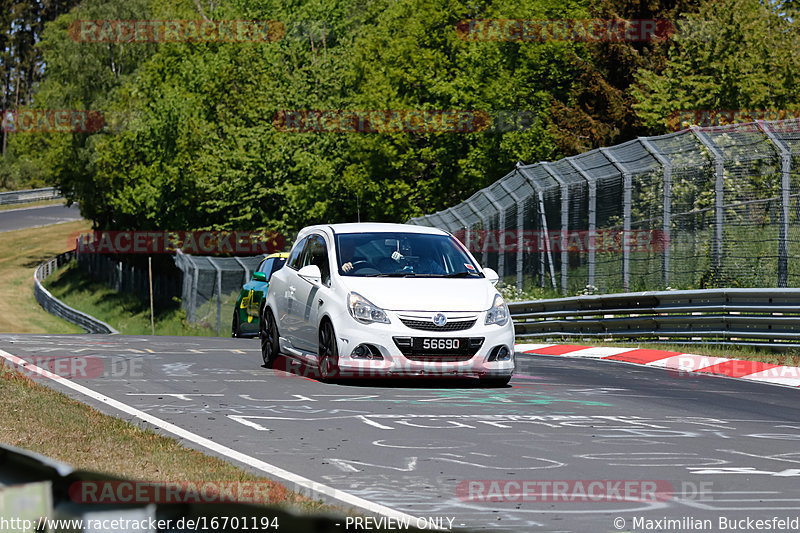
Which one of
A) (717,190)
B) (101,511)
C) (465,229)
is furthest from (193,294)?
(101,511)

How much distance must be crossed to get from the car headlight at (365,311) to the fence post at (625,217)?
10.7 m

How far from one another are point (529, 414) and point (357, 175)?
143 ft

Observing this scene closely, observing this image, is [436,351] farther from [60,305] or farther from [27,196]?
[27,196]

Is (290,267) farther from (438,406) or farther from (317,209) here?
(317,209)

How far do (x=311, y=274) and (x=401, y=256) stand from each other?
106 cm

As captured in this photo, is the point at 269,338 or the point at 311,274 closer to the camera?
the point at 311,274

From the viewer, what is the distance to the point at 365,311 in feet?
40.1

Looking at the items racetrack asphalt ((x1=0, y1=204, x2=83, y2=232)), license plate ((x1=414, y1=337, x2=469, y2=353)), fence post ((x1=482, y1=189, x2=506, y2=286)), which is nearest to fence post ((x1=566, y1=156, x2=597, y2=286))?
fence post ((x1=482, y1=189, x2=506, y2=286))

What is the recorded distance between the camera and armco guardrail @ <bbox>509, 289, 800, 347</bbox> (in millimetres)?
16922

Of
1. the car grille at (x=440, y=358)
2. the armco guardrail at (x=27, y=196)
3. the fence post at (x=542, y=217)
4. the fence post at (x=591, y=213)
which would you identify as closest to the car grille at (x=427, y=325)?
the car grille at (x=440, y=358)

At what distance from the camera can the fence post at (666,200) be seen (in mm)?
20547

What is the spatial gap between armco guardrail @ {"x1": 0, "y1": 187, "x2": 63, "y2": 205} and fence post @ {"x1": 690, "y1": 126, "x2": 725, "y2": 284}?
315ft

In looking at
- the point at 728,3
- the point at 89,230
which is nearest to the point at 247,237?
the point at 728,3

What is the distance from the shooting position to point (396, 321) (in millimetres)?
12117
